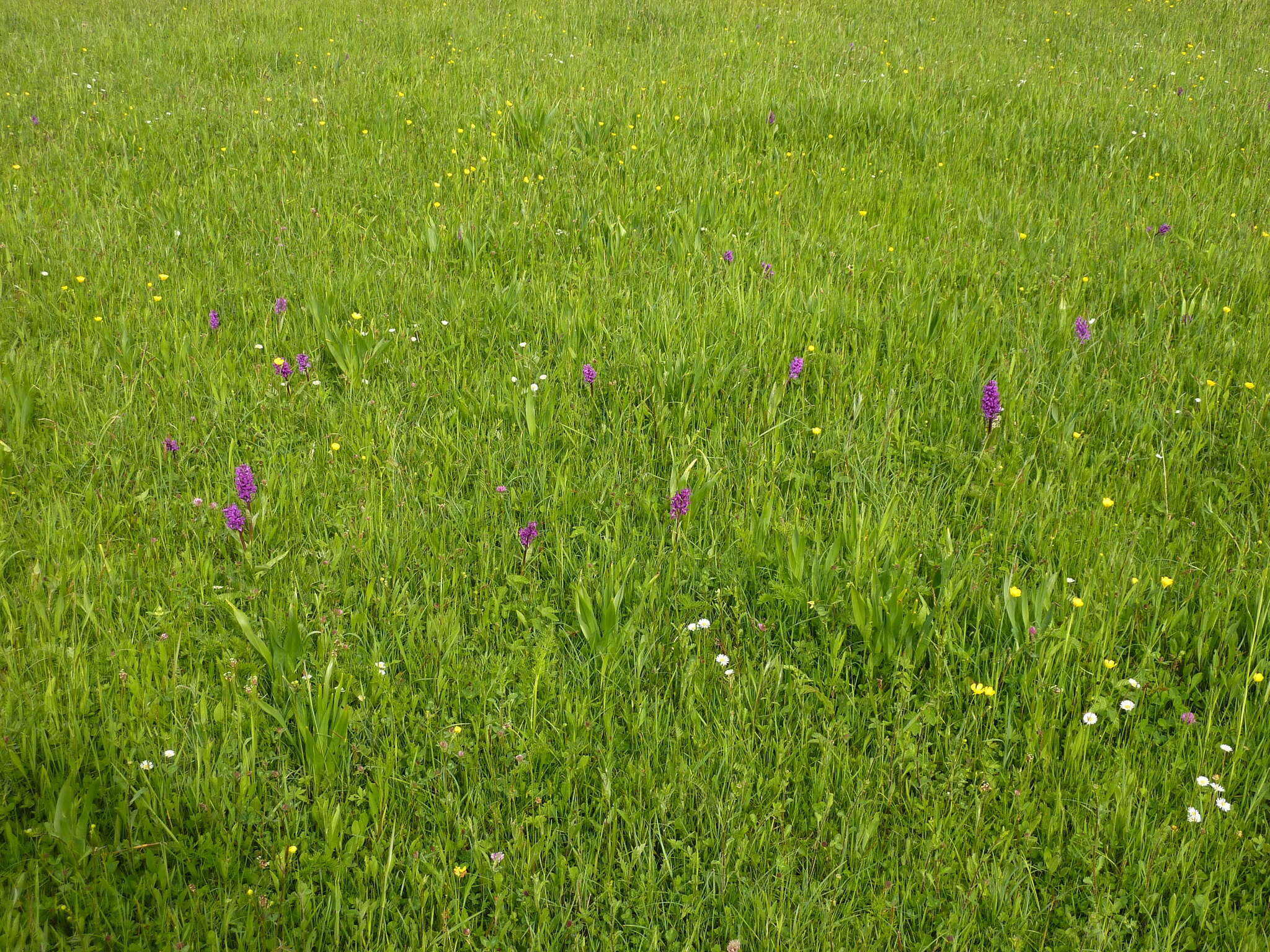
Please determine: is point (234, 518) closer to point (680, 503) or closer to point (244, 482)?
point (244, 482)

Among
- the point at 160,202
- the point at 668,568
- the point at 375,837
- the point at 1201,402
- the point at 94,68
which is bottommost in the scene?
the point at 375,837

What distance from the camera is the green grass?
1.82 meters

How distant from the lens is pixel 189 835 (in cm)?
188

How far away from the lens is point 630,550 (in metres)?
2.61

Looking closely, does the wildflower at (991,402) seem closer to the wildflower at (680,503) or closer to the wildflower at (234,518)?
the wildflower at (680,503)

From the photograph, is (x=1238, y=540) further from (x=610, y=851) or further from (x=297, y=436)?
(x=297, y=436)

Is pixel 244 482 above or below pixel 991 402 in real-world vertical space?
below

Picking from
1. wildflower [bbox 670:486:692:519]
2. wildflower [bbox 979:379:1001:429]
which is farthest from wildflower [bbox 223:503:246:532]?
wildflower [bbox 979:379:1001:429]

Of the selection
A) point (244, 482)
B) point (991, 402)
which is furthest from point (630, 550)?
point (991, 402)

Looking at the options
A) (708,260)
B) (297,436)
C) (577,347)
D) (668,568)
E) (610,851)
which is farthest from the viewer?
(708,260)

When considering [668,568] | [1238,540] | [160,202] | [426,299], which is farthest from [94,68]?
[1238,540]

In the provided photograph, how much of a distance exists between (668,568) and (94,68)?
289 inches

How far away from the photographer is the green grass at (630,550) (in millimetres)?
1823

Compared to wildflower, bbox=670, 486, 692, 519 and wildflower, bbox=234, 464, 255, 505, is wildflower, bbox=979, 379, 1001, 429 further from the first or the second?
wildflower, bbox=234, 464, 255, 505
